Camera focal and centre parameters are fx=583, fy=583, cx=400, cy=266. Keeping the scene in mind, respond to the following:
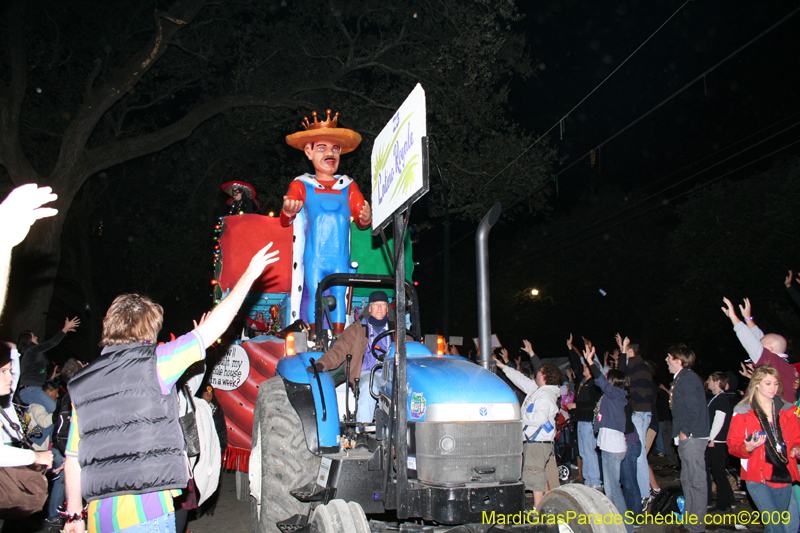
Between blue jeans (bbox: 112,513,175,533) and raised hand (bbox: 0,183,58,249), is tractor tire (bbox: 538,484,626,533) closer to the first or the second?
blue jeans (bbox: 112,513,175,533)

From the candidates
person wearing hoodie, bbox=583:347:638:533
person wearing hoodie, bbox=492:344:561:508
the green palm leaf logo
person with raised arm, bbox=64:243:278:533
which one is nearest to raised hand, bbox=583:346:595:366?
person wearing hoodie, bbox=583:347:638:533

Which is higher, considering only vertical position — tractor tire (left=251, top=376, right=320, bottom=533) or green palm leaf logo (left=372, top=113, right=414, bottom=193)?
green palm leaf logo (left=372, top=113, right=414, bottom=193)

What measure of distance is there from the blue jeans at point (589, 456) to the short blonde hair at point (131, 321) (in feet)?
19.5

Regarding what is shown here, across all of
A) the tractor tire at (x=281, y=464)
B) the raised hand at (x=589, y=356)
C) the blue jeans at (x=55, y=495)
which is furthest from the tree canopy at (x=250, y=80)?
the tractor tire at (x=281, y=464)

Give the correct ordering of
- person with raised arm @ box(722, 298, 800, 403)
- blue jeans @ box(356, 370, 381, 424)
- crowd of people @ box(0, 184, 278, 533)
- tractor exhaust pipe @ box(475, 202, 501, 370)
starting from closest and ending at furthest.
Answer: crowd of people @ box(0, 184, 278, 533)
tractor exhaust pipe @ box(475, 202, 501, 370)
blue jeans @ box(356, 370, 381, 424)
person with raised arm @ box(722, 298, 800, 403)

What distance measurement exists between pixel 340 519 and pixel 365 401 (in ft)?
4.75

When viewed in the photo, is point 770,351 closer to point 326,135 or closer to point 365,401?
point 365,401

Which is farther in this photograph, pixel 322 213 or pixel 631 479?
pixel 322 213

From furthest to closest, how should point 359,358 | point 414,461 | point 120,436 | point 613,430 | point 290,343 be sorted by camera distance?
1. point 613,430
2. point 290,343
3. point 359,358
4. point 414,461
5. point 120,436

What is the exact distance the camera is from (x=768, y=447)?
4.56 meters

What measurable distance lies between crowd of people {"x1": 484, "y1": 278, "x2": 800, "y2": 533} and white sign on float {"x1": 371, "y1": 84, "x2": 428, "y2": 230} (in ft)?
Answer: 8.30

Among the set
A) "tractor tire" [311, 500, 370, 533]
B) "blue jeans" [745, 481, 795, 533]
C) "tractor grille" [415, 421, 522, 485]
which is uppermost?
"tractor grille" [415, 421, 522, 485]

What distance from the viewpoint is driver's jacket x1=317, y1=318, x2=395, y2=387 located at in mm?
4691

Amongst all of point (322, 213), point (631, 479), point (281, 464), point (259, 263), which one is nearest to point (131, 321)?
point (259, 263)
